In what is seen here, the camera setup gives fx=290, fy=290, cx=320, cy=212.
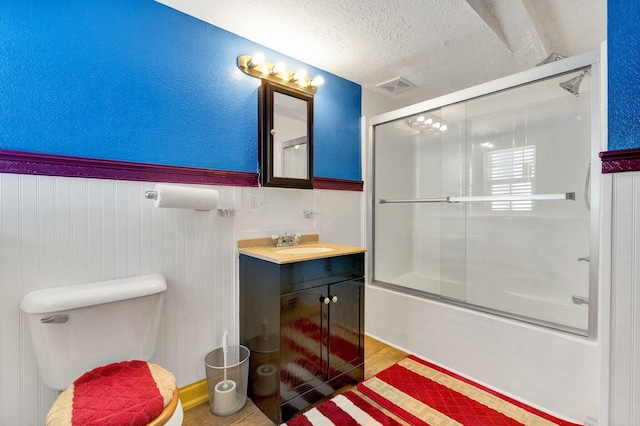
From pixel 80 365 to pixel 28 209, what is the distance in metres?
0.69

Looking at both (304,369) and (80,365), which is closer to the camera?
(80,365)

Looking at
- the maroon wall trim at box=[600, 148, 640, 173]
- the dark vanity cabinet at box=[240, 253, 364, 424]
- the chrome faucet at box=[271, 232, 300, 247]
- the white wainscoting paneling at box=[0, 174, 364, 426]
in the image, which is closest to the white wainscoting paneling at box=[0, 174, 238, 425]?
the white wainscoting paneling at box=[0, 174, 364, 426]

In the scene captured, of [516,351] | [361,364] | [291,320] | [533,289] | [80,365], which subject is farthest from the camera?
[533,289]

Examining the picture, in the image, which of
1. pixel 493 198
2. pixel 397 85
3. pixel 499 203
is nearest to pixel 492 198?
pixel 493 198

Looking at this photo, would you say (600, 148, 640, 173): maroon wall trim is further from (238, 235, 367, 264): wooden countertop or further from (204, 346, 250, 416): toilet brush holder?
(204, 346, 250, 416): toilet brush holder

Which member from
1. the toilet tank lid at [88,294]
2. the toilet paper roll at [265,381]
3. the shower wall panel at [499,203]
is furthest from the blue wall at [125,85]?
the shower wall panel at [499,203]

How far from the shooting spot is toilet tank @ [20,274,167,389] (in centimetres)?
113

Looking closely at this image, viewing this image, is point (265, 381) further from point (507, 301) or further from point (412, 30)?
point (412, 30)

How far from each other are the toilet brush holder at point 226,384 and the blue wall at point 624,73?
Result: 2.15 meters

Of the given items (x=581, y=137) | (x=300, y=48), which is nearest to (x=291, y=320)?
(x=300, y=48)

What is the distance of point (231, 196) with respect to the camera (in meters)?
1.82

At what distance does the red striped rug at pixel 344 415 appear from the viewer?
1.52 metres

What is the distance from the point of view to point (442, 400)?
1693mm

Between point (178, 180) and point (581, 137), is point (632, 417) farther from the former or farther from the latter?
point (178, 180)
